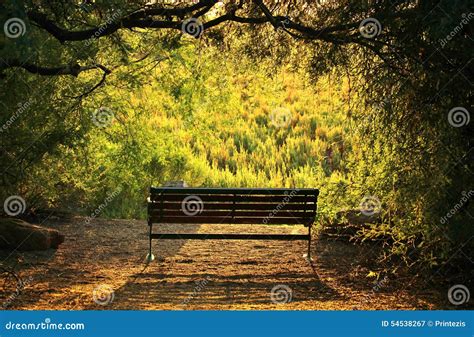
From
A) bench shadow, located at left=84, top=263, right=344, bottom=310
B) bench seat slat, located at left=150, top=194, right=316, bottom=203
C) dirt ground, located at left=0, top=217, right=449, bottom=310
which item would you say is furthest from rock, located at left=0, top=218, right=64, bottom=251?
bench seat slat, located at left=150, top=194, right=316, bottom=203

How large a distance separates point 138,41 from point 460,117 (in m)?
5.59

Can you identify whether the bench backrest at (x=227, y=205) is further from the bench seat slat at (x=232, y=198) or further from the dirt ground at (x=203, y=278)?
the dirt ground at (x=203, y=278)

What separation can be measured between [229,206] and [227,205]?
0.03 metres

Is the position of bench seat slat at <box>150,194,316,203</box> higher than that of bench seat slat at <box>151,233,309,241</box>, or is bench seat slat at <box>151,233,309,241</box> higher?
bench seat slat at <box>150,194,316,203</box>

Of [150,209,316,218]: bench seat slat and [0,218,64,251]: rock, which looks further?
[0,218,64,251]: rock

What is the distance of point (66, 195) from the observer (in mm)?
13258

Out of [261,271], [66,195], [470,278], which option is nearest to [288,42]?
[261,271]

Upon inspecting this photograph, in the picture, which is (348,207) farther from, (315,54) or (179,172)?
(179,172)

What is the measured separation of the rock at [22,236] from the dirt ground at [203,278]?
0.43 ft

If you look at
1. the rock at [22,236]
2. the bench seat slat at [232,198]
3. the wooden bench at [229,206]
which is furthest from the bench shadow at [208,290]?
the rock at [22,236]

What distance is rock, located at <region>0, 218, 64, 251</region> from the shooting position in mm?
9180

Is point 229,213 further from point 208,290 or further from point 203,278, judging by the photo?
point 208,290

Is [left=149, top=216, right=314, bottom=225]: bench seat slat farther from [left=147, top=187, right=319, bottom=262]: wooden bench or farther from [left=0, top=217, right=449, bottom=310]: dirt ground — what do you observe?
[left=0, top=217, right=449, bottom=310]: dirt ground

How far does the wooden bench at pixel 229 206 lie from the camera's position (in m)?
8.66
